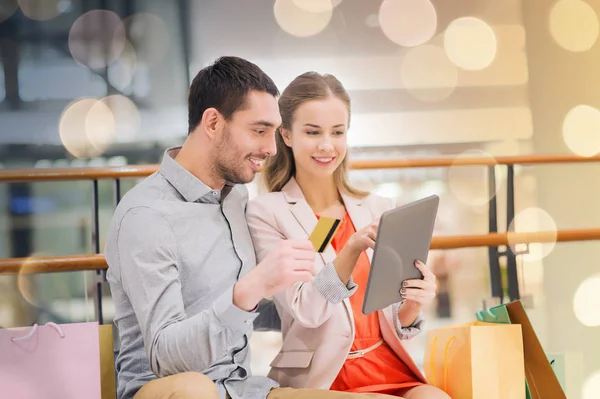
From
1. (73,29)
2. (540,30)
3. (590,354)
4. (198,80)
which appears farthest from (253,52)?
(198,80)

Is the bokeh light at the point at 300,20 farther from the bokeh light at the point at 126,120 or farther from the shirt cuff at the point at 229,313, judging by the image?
the shirt cuff at the point at 229,313

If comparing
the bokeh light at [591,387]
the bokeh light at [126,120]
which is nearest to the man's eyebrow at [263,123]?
the bokeh light at [591,387]

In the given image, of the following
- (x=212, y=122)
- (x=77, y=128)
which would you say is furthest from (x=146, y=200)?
(x=77, y=128)

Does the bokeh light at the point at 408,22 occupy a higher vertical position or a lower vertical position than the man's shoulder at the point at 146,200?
higher

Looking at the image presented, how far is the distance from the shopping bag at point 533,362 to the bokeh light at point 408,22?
3130mm

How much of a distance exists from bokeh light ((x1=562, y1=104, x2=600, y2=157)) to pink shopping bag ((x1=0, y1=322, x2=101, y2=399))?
11.8 ft

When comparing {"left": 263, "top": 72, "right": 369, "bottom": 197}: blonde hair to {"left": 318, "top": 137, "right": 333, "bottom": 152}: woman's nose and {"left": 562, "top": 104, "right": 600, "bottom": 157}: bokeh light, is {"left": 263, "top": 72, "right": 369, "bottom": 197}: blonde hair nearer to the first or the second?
{"left": 318, "top": 137, "right": 333, "bottom": 152}: woman's nose

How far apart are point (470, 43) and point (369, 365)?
11.2ft

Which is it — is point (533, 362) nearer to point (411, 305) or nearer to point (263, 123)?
point (411, 305)

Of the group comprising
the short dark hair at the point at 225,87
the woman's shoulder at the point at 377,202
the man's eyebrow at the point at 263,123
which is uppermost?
the short dark hair at the point at 225,87

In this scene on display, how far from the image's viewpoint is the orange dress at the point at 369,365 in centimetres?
161

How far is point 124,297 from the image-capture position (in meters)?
1.45

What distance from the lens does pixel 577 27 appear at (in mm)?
4453

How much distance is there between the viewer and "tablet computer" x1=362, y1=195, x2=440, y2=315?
4.57 feet
